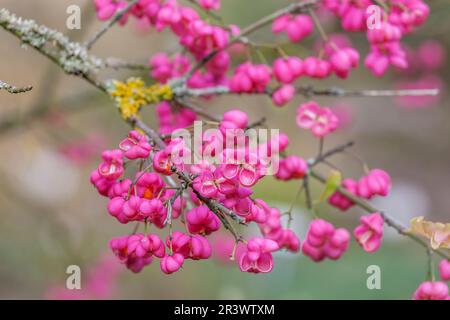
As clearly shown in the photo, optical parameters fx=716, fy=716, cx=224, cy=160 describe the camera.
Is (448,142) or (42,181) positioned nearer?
(42,181)

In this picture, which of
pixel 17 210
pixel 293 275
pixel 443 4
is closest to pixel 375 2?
pixel 443 4

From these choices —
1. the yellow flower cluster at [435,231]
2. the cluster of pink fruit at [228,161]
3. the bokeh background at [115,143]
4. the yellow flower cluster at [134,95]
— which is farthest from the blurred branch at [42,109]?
the yellow flower cluster at [435,231]

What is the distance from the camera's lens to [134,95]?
61.3 inches

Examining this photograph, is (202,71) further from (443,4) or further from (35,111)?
(443,4)

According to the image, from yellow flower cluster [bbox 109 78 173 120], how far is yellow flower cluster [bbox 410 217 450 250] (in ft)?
2.00

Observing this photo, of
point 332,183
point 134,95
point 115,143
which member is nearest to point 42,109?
point 134,95

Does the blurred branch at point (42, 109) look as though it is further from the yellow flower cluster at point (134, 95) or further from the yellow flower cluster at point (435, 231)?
the yellow flower cluster at point (435, 231)

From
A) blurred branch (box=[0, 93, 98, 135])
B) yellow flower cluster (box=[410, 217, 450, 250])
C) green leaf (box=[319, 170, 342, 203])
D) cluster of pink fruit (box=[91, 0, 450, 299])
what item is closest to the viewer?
cluster of pink fruit (box=[91, 0, 450, 299])

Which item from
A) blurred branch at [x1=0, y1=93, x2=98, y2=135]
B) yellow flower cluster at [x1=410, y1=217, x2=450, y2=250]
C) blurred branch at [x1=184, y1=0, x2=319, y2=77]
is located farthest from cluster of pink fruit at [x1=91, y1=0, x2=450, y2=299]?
blurred branch at [x1=0, y1=93, x2=98, y2=135]

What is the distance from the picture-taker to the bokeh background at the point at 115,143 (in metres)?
3.07

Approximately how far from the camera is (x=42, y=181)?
15.4ft

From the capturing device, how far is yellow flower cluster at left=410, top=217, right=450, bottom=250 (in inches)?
51.9

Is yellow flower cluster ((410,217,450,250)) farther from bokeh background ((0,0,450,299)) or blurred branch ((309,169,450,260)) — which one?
bokeh background ((0,0,450,299))
